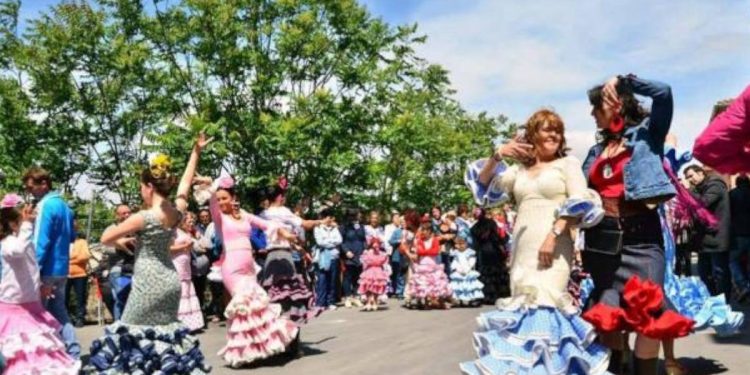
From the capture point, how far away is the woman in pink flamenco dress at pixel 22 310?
6.38 m

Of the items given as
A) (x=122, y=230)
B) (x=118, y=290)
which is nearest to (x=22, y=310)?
(x=122, y=230)

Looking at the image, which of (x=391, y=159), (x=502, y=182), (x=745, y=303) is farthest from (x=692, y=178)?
(x=391, y=159)

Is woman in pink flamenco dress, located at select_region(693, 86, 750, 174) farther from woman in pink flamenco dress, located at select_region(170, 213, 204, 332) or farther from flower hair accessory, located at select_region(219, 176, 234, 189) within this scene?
woman in pink flamenco dress, located at select_region(170, 213, 204, 332)

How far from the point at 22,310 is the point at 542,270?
441cm

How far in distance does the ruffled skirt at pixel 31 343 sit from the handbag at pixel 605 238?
4476 millimetres

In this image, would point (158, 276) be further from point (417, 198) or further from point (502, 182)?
point (417, 198)

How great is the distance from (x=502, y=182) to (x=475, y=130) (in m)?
35.3

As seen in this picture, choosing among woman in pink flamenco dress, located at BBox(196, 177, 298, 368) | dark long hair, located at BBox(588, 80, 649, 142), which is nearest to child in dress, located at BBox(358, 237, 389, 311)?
woman in pink flamenco dress, located at BBox(196, 177, 298, 368)

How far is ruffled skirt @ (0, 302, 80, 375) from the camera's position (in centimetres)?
634

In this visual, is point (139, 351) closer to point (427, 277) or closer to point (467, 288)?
point (427, 277)

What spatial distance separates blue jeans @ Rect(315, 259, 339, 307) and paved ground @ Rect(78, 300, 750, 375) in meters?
1.89

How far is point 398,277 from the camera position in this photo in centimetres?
1747

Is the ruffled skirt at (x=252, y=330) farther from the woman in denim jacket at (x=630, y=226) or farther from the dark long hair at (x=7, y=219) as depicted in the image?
the woman in denim jacket at (x=630, y=226)

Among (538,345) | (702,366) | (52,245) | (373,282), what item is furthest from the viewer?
(373,282)
